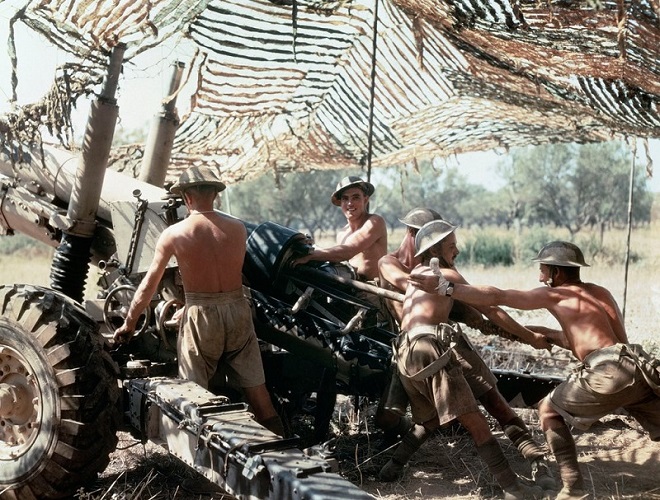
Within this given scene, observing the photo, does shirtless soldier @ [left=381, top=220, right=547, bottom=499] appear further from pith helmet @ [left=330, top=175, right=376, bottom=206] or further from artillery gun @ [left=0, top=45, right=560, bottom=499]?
pith helmet @ [left=330, top=175, right=376, bottom=206]

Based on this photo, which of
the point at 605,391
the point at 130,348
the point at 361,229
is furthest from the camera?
the point at 361,229

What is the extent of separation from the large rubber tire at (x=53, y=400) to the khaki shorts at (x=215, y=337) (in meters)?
0.47

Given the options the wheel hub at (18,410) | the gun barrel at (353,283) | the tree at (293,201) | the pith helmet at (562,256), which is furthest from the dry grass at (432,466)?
the tree at (293,201)

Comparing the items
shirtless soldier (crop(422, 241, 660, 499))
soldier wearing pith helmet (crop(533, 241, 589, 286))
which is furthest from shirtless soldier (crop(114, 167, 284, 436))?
soldier wearing pith helmet (crop(533, 241, 589, 286))

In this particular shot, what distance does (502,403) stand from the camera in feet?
17.2

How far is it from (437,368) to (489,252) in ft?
78.6

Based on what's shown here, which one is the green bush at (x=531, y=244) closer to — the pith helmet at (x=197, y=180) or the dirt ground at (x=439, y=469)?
the dirt ground at (x=439, y=469)

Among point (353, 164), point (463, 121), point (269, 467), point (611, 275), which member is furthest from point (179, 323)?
point (611, 275)

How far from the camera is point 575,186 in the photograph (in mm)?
43969

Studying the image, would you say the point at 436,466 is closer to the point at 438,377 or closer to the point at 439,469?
the point at 439,469

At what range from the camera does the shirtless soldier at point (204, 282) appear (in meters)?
4.64

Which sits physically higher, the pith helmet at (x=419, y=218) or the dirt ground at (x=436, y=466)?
the pith helmet at (x=419, y=218)

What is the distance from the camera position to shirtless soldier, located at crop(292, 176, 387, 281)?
6.32 metres

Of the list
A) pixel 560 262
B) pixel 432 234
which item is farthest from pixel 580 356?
pixel 432 234
